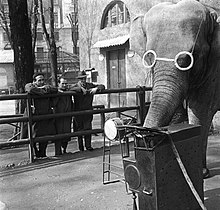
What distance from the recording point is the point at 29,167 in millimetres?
6148

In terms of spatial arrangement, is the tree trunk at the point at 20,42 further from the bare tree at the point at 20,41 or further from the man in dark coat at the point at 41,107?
the man in dark coat at the point at 41,107

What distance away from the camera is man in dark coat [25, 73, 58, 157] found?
6348 mm

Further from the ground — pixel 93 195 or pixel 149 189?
pixel 149 189

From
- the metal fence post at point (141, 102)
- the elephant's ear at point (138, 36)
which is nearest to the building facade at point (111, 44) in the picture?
the metal fence post at point (141, 102)

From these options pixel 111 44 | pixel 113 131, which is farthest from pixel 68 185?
pixel 111 44

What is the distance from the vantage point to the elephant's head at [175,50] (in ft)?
12.0

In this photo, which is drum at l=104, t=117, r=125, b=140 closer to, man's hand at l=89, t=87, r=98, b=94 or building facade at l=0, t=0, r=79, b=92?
man's hand at l=89, t=87, r=98, b=94

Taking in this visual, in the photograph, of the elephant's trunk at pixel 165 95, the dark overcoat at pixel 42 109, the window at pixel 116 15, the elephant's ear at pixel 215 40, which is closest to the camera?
the elephant's trunk at pixel 165 95

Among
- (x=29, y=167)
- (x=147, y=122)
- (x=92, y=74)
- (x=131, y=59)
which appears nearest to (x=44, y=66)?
(x=92, y=74)

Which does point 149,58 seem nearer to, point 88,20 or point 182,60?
point 182,60

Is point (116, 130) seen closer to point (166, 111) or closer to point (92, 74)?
point (166, 111)

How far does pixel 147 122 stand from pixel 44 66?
134 feet

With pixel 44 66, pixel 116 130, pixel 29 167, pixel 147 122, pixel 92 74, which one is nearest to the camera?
pixel 116 130

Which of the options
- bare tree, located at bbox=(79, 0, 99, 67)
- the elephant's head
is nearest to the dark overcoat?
the elephant's head
